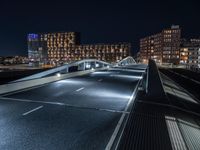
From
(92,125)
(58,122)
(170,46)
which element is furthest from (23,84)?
(170,46)

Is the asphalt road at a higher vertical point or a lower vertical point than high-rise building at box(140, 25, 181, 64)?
lower

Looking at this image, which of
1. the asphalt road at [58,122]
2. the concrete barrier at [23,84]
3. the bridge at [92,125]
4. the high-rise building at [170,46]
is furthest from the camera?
the high-rise building at [170,46]

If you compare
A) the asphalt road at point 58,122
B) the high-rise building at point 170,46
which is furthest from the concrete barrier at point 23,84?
the high-rise building at point 170,46

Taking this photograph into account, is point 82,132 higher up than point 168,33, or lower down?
lower down

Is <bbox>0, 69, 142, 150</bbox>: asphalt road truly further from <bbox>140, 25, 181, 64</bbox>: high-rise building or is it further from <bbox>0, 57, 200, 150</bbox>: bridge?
<bbox>140, 25, 181, 64</bbox>: high-rise building

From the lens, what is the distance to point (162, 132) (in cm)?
603

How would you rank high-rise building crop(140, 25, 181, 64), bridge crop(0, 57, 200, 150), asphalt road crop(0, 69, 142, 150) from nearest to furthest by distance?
1. bridge crop(0, 57, 200, 150)
2. asphalt road crop(0, 69, 142, 150)
3. high-rise building crop(140, 25, 181, 64)

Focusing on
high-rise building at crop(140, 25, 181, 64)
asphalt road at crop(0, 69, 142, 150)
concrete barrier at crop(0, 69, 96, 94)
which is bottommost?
asphalt road at crop(0, 69, 142, 150)

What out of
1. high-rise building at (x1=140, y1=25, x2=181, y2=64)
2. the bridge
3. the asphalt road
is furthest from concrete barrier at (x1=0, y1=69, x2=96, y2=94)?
high-rise building at (x1=140, y1=25, x2=181, y2=64)

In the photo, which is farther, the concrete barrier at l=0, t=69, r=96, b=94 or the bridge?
the concrete barrier at l=0, t=69, r=96, b=94

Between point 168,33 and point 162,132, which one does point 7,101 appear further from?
point 168,33

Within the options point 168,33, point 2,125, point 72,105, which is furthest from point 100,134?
point 168,33

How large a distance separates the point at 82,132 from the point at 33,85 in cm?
1168

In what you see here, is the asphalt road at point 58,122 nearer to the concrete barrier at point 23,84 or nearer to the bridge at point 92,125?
the bridge at point 92,125
